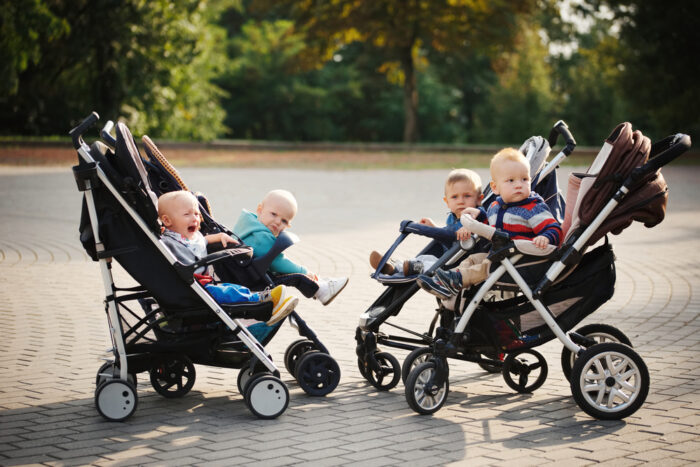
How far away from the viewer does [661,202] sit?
485 centimetres

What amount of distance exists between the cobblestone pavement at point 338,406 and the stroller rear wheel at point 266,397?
68 mm

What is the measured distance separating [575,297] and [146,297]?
2.49m

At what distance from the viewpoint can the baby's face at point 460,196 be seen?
5395 mm

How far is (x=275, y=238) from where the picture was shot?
209 inches

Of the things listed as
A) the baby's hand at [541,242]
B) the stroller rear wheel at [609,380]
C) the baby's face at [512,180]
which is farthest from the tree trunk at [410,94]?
the stroller rear wheel at [609,380]

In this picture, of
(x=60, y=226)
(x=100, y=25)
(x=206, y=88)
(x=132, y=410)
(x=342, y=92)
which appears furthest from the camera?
(x=342, y=92)

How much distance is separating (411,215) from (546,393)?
9.31 metres

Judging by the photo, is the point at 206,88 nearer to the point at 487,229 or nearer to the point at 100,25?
the point at 100,25

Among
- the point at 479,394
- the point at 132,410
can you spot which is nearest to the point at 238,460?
the point at 132,410

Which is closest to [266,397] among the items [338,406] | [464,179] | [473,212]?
[338,406]

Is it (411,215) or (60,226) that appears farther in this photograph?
(411,215)

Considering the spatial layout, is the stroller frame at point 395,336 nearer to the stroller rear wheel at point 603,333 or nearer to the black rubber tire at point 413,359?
the black rubber tire at point 413,359

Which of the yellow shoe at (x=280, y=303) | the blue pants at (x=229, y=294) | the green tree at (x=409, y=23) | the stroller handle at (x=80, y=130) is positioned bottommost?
the yellow shoe at (x=280, y=303)

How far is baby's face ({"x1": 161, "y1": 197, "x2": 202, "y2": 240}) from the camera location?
4945 mm
